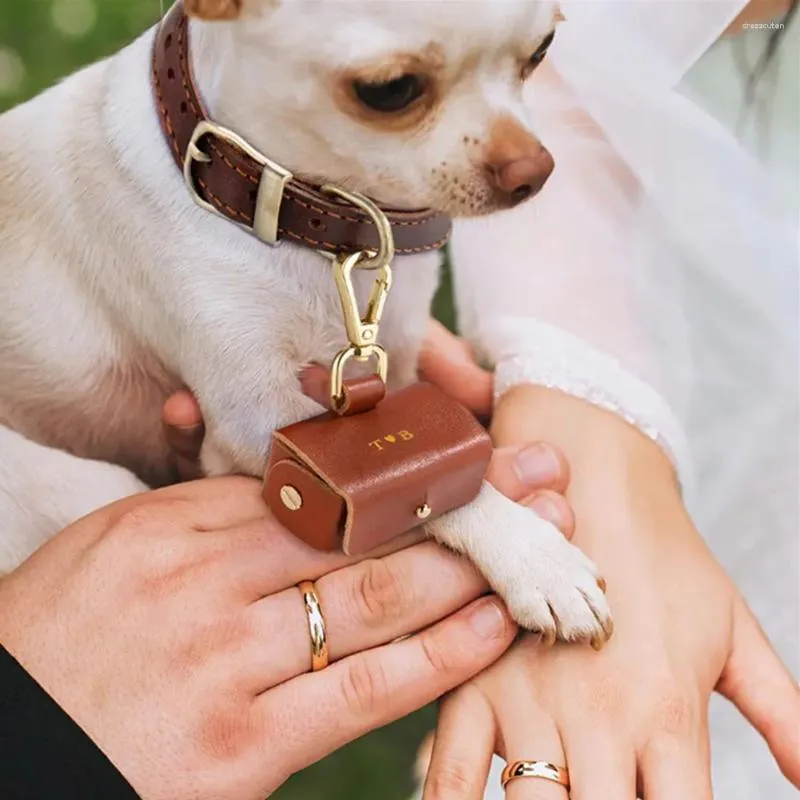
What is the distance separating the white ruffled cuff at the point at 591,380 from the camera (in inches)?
25.6

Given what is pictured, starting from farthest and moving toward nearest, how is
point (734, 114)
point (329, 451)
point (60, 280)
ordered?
point (734, 114) → point (60, 280) → point (329, 451)

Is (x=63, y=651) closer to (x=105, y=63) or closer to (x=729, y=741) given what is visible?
(x=105, y=63)

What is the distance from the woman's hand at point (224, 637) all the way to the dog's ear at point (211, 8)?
264 mm

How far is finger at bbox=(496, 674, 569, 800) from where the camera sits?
473mm

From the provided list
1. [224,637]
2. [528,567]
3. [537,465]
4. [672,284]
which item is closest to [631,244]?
[672,284]

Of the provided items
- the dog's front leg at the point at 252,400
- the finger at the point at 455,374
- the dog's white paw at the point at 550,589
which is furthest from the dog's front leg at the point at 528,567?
the finger at the point at 455,374

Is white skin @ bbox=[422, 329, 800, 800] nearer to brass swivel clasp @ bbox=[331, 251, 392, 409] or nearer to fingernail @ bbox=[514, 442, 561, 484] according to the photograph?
fingernail @ bbox=[514, 442, 561, 484]

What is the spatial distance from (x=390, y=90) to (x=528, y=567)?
0.86ft

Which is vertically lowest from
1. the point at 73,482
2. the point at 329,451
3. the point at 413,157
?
the point at 73,482

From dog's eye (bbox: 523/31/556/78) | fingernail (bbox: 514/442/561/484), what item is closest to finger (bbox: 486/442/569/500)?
fingernail (bbox: 514/442/561/484)

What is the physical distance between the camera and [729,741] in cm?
71

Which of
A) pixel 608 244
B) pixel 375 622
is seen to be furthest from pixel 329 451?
pixel 608 244

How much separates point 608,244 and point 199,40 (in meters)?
0.41

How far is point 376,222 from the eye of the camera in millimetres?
461
